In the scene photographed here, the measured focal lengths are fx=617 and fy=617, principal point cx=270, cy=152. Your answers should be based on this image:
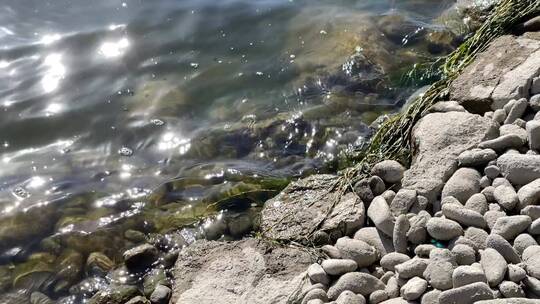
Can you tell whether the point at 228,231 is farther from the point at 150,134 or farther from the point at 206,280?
the point at 150,134

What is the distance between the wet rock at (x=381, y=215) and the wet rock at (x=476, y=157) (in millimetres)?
544

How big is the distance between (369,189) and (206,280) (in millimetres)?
1197

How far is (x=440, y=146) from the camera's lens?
404 centimetres

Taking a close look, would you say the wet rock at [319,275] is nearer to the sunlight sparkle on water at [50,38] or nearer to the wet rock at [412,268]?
the wet rock at [412,268]

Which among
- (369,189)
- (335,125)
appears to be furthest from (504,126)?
(335,125)

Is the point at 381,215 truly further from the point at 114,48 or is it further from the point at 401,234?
the point at 114,48

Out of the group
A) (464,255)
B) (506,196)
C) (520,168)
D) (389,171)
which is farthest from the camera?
(389,171)

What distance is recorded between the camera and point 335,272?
342 cm

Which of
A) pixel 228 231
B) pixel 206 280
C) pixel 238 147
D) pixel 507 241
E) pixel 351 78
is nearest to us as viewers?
pixel 507 241

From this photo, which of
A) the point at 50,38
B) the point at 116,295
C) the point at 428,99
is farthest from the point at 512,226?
the point at 50,38

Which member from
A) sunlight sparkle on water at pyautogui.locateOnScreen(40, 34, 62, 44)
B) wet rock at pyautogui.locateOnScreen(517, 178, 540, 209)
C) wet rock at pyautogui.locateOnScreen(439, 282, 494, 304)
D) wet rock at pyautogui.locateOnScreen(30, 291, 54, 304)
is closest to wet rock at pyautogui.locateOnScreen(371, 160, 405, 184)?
wet rock at pyautogui.locateOnScreen(517, 178, 540, 209)

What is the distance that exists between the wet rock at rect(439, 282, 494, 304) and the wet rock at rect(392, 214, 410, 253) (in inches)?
24.2

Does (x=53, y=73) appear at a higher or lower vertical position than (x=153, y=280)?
higher

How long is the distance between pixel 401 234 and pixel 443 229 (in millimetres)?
253
